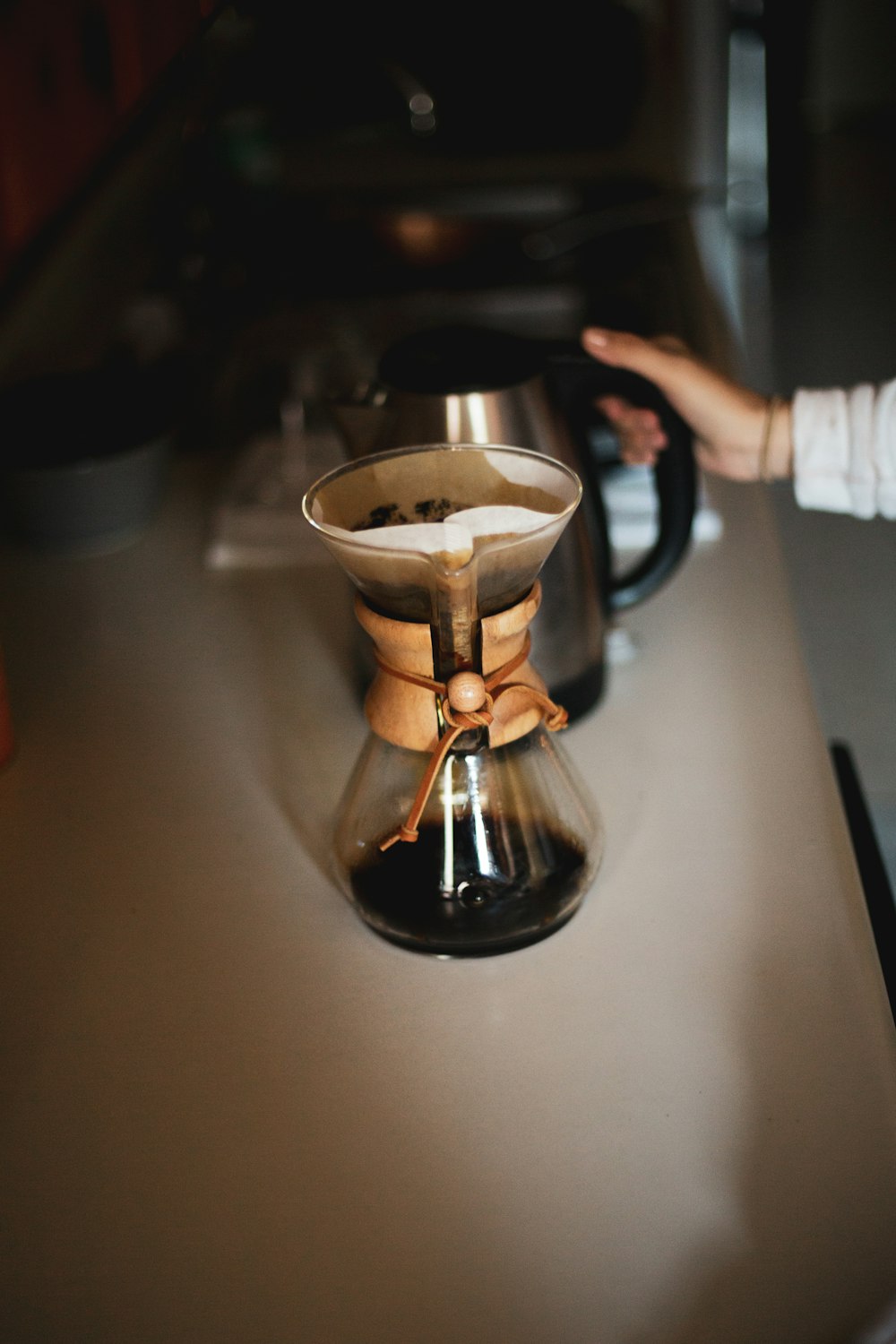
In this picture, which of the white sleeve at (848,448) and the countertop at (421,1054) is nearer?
the countertop at (421,1054)

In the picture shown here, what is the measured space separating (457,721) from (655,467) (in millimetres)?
312

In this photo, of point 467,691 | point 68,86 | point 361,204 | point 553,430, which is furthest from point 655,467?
point 361,204

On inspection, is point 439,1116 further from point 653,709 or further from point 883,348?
point 883,348

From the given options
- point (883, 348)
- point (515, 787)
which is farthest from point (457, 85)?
point (515, 787)

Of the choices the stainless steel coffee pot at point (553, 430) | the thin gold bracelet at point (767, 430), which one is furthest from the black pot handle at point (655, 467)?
the thin gold bracelet at point (767, 430)

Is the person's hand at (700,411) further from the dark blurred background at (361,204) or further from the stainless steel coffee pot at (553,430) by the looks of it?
the dark blurred background at (361,204)

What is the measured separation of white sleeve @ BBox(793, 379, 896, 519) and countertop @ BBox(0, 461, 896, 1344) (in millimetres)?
125

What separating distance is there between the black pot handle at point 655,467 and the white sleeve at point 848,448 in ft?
0.42

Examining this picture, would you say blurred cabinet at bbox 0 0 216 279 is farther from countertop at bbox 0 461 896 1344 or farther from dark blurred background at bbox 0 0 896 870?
countertop at bbox 0 461 896 1344

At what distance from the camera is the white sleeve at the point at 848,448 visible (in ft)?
2.69

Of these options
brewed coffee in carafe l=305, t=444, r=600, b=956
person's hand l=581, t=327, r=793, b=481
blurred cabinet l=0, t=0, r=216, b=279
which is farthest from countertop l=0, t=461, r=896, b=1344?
blurred cabinet l=0, t=0, r=216, b=279

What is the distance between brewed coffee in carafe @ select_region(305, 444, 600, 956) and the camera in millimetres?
508

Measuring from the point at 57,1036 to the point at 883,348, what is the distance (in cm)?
297

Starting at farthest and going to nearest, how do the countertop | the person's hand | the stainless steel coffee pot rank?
the person's hand, the stainless steel coffee pot, the countertop
